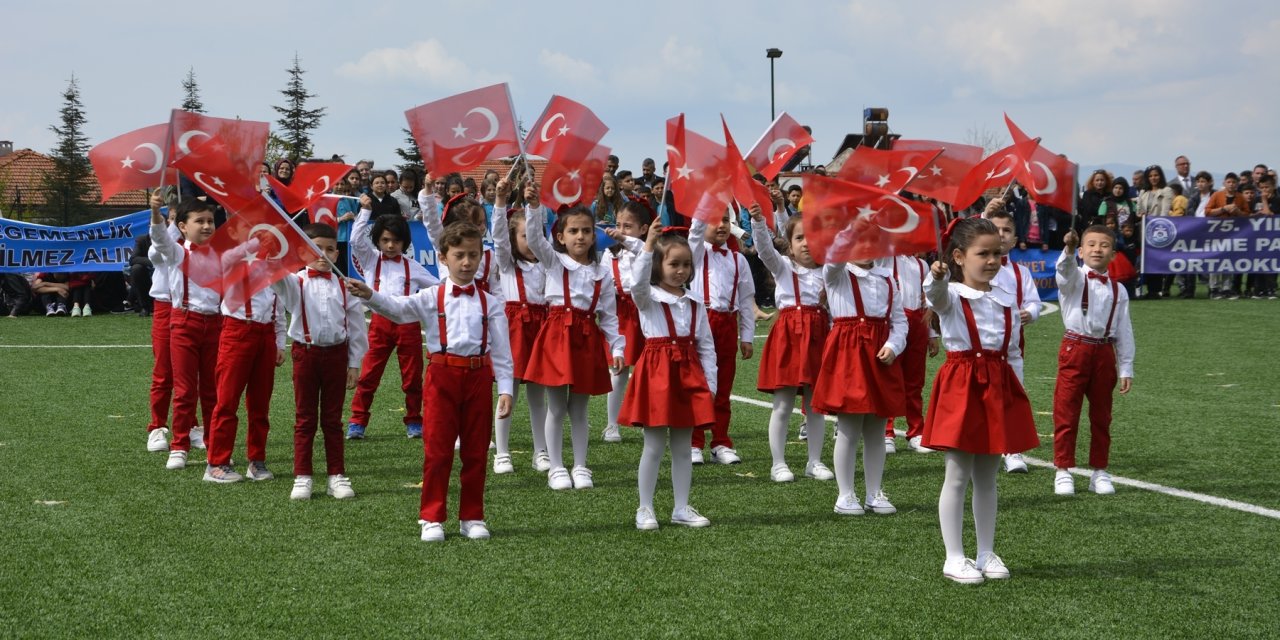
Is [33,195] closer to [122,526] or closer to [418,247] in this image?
[418,247]

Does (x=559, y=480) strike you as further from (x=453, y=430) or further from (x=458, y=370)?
(x=458, y=370)

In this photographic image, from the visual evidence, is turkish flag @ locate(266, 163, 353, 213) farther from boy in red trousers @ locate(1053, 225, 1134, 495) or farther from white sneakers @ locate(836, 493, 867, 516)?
boy in red trousers @ locate(1053, 225, 1134, 495)

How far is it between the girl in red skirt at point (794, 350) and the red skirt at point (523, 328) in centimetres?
151

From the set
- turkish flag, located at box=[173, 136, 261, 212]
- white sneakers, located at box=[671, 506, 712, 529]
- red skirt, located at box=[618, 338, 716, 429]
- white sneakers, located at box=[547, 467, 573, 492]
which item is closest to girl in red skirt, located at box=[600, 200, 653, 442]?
white sneakers, located at box=[547, 467, 573, 492]

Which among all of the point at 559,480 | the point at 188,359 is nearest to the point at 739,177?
the point at 559,480

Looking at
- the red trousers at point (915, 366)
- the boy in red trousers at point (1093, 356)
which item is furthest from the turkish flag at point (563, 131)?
the boy in red trousers at point (1093, 356)

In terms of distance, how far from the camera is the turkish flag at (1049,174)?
7059 millimetres

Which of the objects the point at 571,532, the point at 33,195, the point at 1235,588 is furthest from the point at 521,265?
the point at 33,195

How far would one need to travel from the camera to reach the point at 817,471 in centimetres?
791

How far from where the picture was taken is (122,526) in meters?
6.45

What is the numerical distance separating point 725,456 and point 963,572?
3.18m

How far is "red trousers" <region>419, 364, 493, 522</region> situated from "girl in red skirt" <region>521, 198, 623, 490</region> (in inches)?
49.2

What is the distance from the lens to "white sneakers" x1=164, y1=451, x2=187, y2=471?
26.5 ft

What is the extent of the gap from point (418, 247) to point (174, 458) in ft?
34.4
